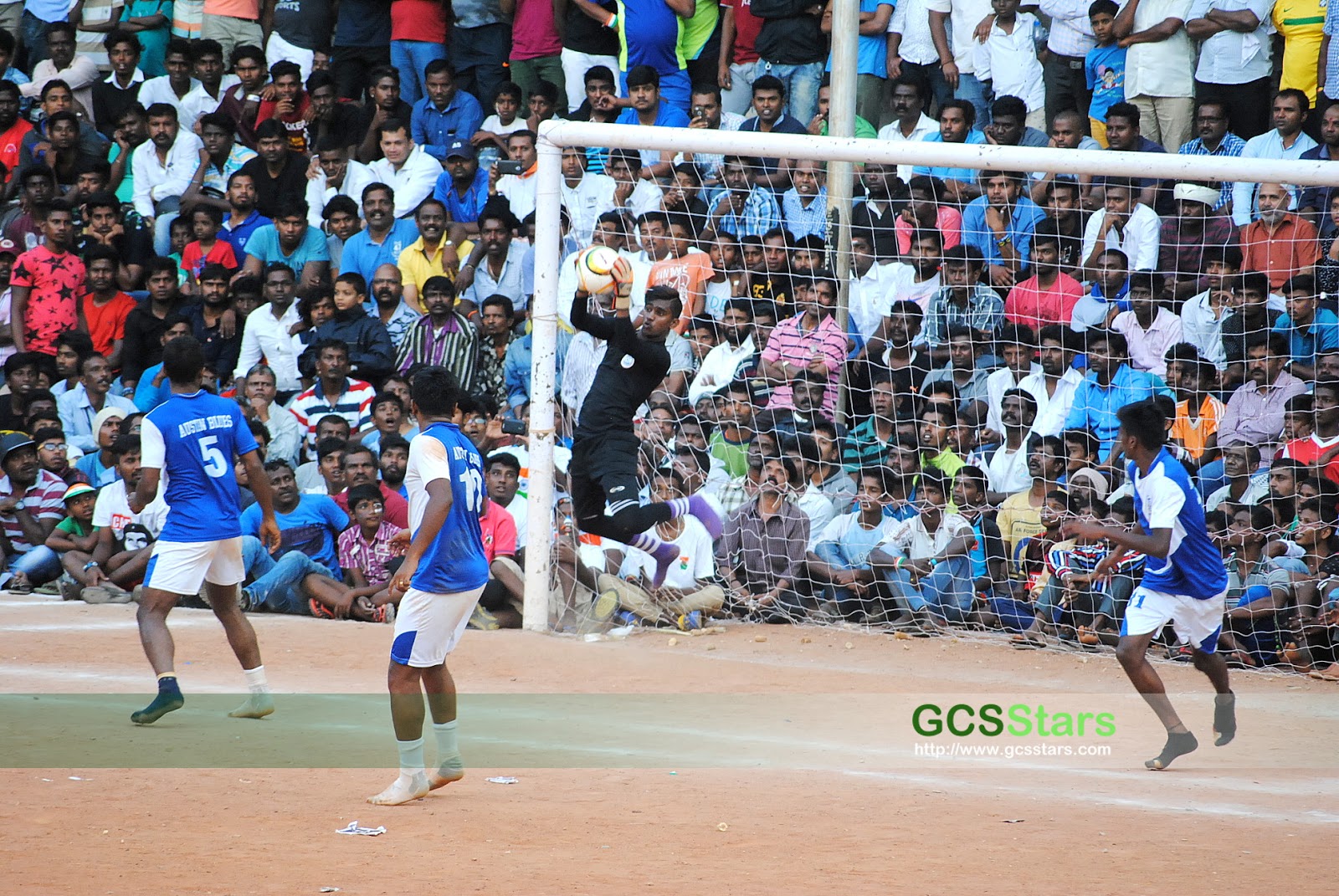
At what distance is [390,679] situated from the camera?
5480 millimetres

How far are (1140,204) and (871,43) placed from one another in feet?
10.7

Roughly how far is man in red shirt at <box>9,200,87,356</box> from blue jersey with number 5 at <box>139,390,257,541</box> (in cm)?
715

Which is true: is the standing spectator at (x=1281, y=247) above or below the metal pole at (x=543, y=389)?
above

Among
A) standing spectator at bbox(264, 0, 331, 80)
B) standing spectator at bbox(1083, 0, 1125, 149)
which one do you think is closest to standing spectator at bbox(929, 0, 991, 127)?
standing spectator at bbox(1083, 0, 1125, 149)

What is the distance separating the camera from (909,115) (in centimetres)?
1166

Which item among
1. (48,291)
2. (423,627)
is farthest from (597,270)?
(48,291)

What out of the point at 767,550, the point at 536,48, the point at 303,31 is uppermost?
the point at 303,31

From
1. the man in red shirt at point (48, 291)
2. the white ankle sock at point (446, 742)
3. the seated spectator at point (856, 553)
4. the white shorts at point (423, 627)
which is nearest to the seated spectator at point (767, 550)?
the seated spectator at point (856, 553)

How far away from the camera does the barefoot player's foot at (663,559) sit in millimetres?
9641

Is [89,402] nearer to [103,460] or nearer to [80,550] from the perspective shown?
[103,460]

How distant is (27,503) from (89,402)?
4.45 ft

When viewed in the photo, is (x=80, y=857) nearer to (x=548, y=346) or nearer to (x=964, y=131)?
(x=548, y=346)

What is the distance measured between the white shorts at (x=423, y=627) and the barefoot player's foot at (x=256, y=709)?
5.74 feet

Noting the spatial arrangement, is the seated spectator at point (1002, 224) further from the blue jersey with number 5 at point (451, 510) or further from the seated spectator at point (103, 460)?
the seated spectator at point (103, 460)
